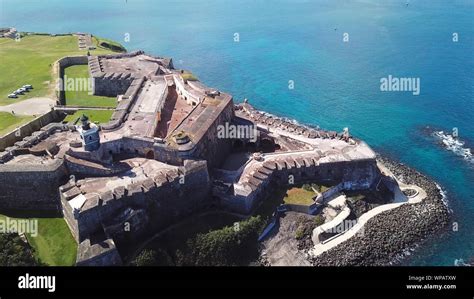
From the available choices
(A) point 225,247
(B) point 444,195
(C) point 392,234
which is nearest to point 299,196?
(C) point 392,234

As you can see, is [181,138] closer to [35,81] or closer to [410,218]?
[410,218]

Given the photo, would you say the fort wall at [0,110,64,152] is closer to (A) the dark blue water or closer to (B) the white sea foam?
(A) the dark blue water

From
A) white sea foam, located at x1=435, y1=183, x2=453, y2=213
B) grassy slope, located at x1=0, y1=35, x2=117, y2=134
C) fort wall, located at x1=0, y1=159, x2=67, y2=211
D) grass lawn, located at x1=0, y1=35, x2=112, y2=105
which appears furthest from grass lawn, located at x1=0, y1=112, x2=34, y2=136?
white sea foam, located at x1=435, y1=183, x2=453, y2=213

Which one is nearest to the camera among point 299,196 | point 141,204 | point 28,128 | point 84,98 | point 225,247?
point 225,247

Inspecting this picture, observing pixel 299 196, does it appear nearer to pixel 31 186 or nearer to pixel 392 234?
pixel 392 234

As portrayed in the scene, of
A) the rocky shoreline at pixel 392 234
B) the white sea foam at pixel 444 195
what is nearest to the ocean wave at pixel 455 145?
the white sea foam at pixel 444 195
